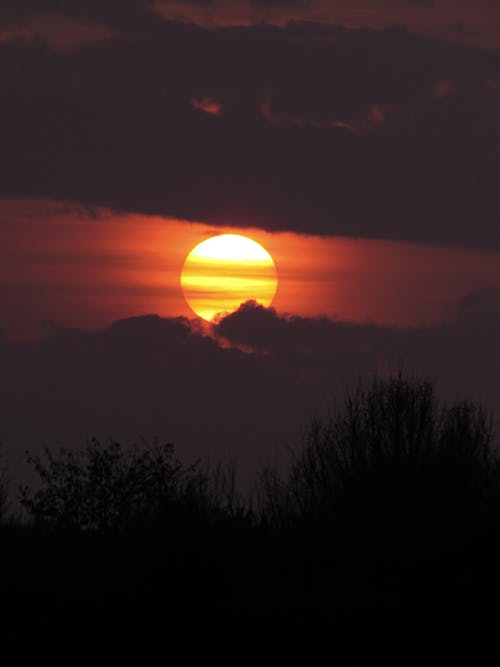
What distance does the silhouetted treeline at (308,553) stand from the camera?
26062 millimetres

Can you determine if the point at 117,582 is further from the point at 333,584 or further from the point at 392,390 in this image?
the point at 392,390

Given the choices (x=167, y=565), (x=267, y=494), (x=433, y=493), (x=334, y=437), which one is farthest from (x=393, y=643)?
(x=334, y=437)

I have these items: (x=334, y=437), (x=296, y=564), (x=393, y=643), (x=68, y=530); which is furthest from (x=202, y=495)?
(x=334, y=437)

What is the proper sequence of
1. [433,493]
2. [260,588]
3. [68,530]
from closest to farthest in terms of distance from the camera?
[260,588], [433,493], [68,530]

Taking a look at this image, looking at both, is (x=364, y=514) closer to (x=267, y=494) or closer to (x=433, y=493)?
(x=433, y=493)

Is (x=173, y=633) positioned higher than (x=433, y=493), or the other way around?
(x=433, y=493)

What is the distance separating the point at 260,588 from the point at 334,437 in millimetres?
18540

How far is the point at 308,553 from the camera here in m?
32.9

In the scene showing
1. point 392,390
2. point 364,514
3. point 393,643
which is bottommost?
point 393,643

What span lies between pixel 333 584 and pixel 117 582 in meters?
5.15

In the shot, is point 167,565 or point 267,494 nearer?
point 167,565

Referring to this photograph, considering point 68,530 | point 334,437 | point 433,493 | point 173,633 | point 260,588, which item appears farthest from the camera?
point 334,437

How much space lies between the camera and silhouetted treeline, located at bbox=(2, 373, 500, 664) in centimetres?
2606

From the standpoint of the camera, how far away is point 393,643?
24.5 m
